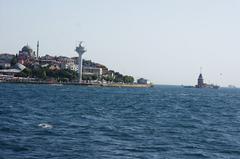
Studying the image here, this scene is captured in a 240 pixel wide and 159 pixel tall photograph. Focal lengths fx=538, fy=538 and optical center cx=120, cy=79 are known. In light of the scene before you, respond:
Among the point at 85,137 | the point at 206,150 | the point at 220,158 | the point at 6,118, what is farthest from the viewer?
the point at 6,118

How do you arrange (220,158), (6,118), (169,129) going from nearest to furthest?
(220,158) < (169,129) < (6,118)

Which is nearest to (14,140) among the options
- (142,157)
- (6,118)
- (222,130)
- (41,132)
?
(41,132)

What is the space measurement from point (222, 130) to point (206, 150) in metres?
13.6

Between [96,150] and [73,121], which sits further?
[73,121]

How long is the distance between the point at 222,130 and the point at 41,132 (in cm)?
1679

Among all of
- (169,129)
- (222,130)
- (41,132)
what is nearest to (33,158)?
(41,132)

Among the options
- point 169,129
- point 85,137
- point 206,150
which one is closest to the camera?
point 206,150

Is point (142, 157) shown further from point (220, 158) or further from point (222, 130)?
point (222, 130)

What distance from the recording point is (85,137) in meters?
38.4

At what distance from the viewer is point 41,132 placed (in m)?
40.3

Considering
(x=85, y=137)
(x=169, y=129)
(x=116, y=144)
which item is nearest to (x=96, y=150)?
(x=116, y=144)

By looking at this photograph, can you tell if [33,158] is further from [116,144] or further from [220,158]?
[220,158]

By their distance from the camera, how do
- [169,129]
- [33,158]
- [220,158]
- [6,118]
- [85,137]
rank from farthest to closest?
1. [6,118]
2. [169,129]
3. [85,137]
4. [220,158]
5. [33,158]

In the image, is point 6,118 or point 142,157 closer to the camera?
point 142,157
